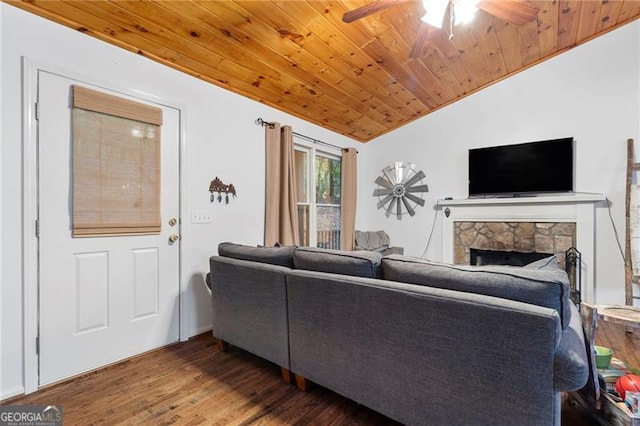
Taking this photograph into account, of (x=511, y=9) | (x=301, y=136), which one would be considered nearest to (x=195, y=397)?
(x=301, y=136)

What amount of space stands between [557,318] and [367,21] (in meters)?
2.31

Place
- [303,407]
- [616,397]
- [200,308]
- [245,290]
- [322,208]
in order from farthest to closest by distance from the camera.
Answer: [322,208], [200,308], [245,290], [303,407], [616,397]

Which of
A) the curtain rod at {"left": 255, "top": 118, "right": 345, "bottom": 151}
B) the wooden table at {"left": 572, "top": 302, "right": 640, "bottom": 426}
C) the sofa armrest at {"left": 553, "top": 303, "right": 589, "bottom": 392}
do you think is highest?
the curtain rod at {"left": 255, "top": 118, "right": 345, "bottom": 151}

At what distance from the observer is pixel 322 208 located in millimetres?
4180

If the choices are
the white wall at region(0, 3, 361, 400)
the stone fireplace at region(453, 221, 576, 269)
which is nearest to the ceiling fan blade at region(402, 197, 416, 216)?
the stone fireplace at region(453, 221, 576, 269)

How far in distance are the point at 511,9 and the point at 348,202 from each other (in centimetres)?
288

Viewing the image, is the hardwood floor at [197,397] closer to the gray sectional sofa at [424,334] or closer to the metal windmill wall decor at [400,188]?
the gray sectional sofa at [424,334]

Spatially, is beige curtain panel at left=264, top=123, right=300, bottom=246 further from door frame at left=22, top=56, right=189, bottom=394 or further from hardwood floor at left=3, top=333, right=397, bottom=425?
door frame at left=22, top=56, right=189, bottom=394

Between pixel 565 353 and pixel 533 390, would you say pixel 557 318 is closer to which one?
pixel 565 353

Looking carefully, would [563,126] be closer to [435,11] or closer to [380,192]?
[380,192]

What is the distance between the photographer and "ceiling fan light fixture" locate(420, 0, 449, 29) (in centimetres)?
165

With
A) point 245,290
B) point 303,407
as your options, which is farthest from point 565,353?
point 245,290

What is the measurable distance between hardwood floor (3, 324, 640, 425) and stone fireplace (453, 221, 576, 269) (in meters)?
1.39

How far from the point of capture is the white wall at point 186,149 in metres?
1.66
